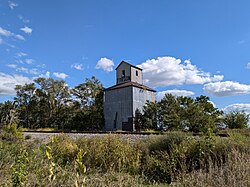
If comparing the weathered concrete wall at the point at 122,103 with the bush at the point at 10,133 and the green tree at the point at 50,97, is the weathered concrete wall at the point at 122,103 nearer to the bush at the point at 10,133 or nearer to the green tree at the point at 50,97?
the green tree at the point at 50,97

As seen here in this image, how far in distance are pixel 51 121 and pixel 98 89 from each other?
30.0 ft

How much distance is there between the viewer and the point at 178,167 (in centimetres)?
672

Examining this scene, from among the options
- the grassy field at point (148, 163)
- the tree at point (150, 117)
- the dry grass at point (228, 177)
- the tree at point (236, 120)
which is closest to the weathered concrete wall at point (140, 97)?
the tree at point (150, 117)

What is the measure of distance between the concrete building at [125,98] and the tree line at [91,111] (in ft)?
3.55

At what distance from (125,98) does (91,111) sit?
674 cm

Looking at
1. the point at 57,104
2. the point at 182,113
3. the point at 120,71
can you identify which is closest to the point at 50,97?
the point at 57,104

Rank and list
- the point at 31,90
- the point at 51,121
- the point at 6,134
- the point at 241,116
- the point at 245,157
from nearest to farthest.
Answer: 1. the point at 245,157
2. the point at 6,134
3. the point at 241,116
4. the point at 51,121
5. the point at 31,90

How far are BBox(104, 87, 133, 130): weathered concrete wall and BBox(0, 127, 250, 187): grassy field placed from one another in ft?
70.2

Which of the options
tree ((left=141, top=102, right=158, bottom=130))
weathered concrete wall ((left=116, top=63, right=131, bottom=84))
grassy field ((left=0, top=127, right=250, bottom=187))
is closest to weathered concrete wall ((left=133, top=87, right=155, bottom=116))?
tree ((left=141, top=102, right=158, bottom=130))

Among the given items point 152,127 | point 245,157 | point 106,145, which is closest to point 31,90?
point 152,127

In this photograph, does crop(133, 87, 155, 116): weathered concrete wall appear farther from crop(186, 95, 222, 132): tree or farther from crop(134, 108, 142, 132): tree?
crop(186, 95, 222, 132): tree

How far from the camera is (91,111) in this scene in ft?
115

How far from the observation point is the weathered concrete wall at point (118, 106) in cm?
3044

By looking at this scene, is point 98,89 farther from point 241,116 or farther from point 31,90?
point 241,116
